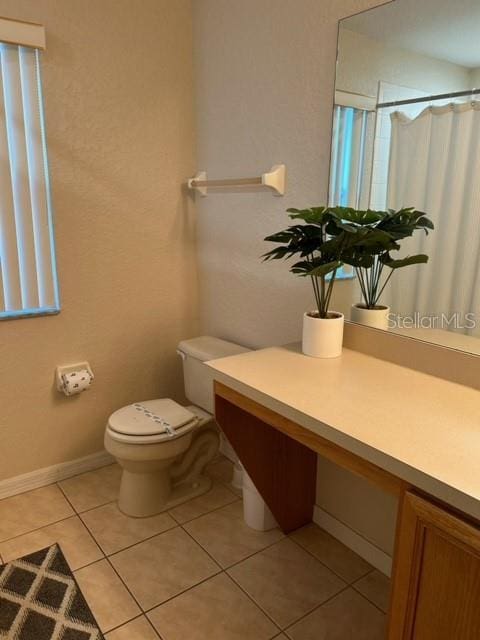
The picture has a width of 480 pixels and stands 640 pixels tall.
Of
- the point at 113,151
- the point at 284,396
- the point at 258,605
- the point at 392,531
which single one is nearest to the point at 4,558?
the point at 258,605

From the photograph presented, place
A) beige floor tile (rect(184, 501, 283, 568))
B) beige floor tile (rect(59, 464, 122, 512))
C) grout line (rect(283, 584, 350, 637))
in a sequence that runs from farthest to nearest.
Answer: beige floor tile (rect(59, 464, 122, 512))
beige floor tile (rect(184, 501, 283, 568))
grout line (rect(283, 584, 350, 637))

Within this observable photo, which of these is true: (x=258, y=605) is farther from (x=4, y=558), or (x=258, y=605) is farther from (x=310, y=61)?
(x=310, y=61)

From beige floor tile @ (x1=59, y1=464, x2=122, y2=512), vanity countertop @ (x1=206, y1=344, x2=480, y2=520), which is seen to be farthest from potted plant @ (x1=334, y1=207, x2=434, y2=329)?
beige floor tile @ (x1=59, y1=464, x2=122, y2=512)

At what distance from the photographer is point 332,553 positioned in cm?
188

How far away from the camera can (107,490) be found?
2.30m

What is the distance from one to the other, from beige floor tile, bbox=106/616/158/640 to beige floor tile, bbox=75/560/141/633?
0.02 meters

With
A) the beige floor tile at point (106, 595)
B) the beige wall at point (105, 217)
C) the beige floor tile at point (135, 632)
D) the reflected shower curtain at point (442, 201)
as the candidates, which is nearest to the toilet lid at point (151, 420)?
the beige wall at point (105, 217)

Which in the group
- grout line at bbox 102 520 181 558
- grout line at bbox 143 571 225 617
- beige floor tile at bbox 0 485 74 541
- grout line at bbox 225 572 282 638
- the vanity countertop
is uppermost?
the vanity countertop

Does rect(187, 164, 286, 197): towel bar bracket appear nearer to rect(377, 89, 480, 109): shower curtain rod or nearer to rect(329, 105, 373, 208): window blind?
rect(329, 105, 373, 208): window blind

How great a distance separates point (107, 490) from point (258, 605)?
39.1 inches

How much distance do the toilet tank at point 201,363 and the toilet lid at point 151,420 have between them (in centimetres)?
16

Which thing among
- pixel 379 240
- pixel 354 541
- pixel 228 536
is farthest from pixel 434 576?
pixel 228 536

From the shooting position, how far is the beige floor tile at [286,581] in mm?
1624

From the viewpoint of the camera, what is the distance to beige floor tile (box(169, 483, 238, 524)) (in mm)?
2105
